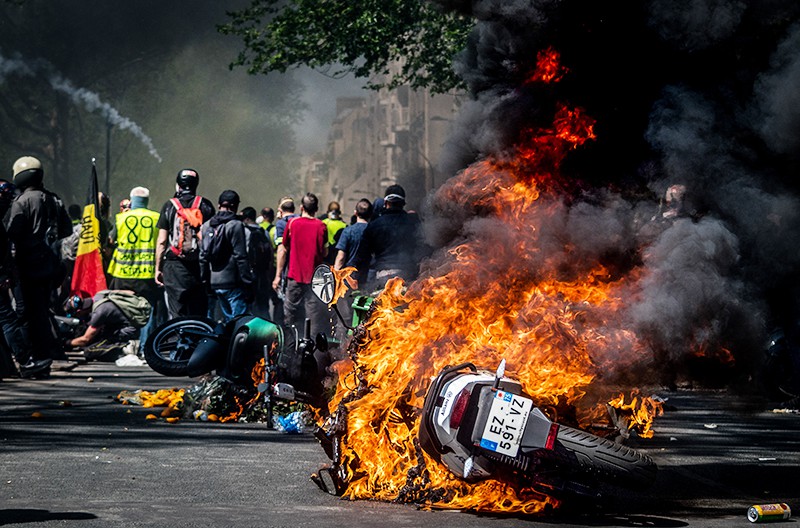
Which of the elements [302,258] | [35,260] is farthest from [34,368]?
[302,258]

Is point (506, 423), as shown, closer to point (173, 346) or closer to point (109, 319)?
point (173, 346)

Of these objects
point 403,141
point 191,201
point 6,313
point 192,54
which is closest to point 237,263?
point 191,201

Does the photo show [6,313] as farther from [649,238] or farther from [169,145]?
[169,145]

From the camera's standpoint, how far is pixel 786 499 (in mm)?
8383

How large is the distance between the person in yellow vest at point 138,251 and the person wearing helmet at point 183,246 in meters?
2.10

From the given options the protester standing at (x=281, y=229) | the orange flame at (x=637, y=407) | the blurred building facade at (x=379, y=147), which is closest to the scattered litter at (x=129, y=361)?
the protester standing at (x=281, y=229)

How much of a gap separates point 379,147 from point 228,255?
87038 millimetres

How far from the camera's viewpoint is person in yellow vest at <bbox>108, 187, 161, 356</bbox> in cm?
1892

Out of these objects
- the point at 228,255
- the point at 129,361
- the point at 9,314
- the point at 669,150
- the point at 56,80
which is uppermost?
the point at 56,80

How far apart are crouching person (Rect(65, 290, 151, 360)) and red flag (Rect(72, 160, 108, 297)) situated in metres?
0.32

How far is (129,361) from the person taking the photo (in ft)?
64.4

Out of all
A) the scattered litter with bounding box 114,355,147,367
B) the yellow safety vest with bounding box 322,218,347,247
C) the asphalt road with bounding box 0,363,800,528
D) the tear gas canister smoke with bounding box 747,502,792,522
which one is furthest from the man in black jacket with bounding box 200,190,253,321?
the tear gas canister smoke with bounding box 747,502,792,522

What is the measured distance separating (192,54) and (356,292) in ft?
231

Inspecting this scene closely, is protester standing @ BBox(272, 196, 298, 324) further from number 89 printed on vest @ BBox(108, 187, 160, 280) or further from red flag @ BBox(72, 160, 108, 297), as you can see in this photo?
red flag @ BBox(72, 160, 108, 297)
